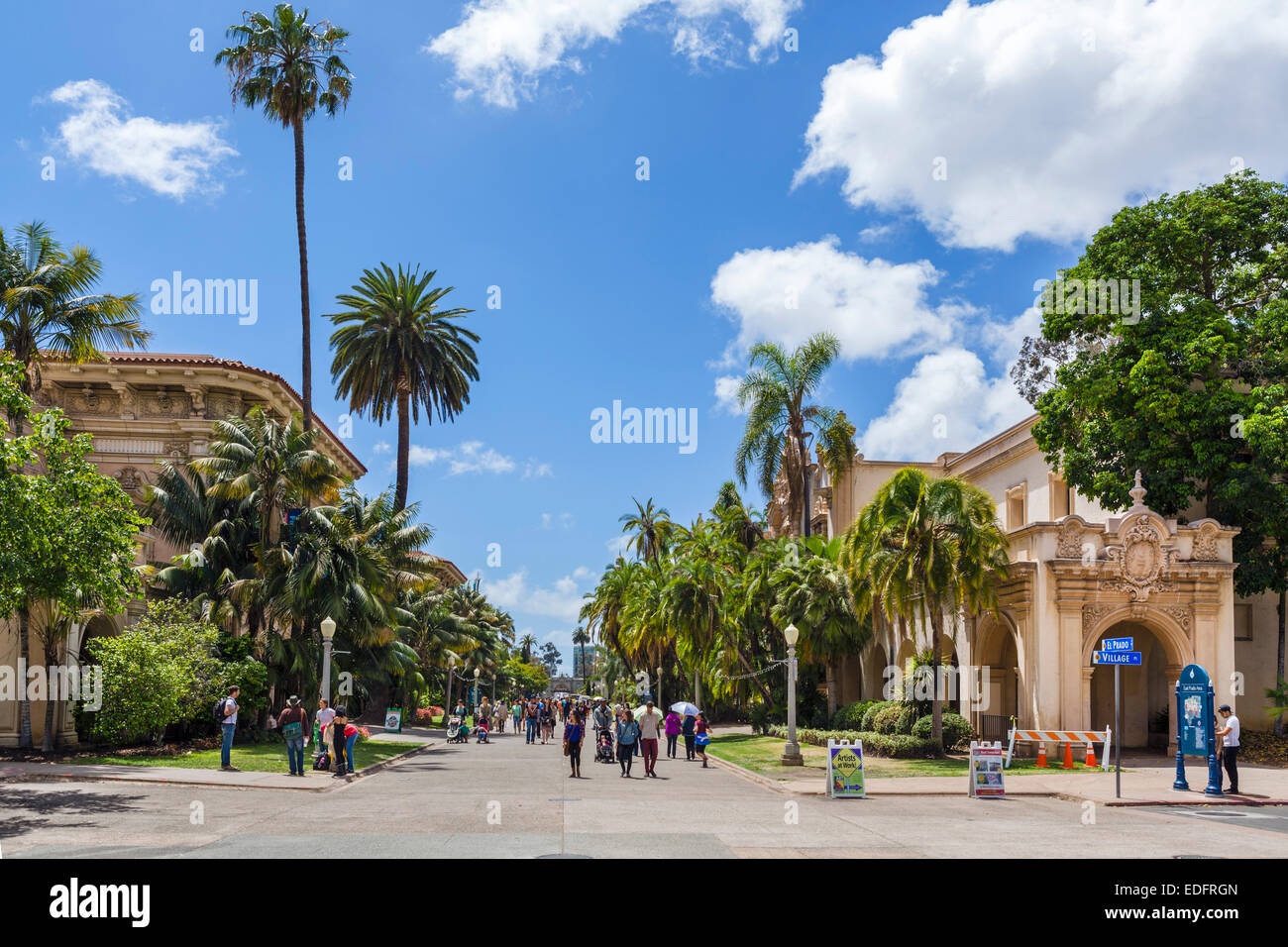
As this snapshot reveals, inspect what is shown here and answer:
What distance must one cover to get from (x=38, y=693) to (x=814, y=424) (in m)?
31.7

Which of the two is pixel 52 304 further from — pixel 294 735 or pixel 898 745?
pixel 898 745

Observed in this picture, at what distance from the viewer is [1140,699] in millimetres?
37094

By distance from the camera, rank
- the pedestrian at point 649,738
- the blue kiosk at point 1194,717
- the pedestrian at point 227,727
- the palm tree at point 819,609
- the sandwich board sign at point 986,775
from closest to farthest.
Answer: the sandwich board sign at point 986,775 < the blue kiosk at point 1194,717 < the pedestrian at point 227,727 < the pedestrian at point 649,738 < the palm tree at point 819,609

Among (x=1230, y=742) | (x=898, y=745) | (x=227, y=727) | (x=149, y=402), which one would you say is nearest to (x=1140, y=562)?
(x=898, y=745)

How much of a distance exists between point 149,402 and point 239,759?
23769 millimetres

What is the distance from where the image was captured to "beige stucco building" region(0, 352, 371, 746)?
145ft

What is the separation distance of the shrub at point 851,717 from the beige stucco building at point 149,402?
2725 cm

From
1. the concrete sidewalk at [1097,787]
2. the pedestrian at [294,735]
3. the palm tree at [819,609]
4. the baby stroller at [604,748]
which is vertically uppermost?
the palm tree at [819,609]

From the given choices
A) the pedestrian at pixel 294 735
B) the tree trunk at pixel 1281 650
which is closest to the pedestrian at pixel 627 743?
the pedestrian at pixel 294 735

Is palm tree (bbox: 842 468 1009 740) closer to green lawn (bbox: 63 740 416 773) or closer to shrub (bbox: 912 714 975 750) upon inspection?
shrub (bbox: 912 714 975 750)

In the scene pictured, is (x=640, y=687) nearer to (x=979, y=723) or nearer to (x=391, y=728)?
(x=391, y=728)

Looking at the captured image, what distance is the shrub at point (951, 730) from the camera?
32.2 meters

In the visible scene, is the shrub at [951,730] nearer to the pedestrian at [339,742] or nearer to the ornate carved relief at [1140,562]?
the ornate carved relief at [1140,562]

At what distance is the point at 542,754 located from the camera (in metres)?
38.2
